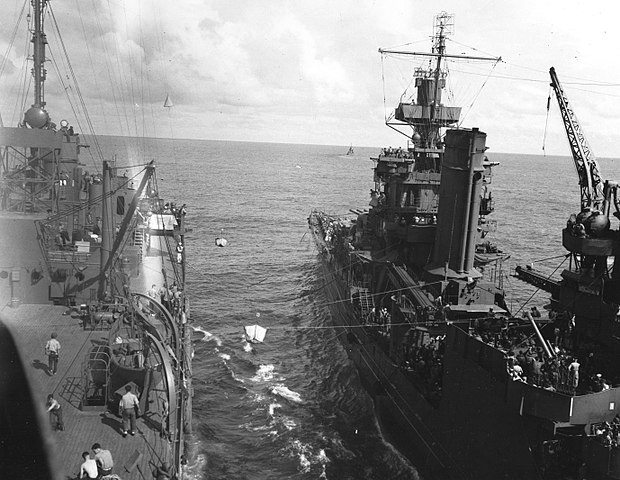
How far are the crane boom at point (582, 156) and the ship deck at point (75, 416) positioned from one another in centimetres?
1987

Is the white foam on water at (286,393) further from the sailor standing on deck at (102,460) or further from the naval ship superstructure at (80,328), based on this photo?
the sailor standing on deck at (102,460)

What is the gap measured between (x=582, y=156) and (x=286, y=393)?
1901 cm

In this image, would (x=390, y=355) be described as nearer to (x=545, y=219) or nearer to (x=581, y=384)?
(x=581, y=384)

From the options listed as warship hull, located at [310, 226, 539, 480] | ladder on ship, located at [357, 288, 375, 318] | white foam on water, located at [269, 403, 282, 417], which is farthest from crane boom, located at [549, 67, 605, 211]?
white foam on water, located at [269, 403, 282, 417]

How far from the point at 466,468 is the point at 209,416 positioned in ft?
43.5

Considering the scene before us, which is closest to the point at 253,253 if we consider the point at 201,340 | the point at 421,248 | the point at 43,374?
the point at 201,340

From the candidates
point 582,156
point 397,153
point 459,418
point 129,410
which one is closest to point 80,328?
point 129,410

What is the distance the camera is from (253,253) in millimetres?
65875

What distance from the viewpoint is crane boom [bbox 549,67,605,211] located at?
25891mm

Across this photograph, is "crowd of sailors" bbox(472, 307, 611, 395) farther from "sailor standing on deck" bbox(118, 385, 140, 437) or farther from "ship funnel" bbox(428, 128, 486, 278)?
"sailor standing on deck" bbox(118, 385, 140, 437)

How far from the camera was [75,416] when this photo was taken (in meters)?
18.7

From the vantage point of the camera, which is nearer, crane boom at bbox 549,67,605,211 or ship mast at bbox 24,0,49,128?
crane boom at bbox 549,67,605,211

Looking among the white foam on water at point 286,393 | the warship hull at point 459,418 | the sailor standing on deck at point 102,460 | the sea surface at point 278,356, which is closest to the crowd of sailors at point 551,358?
the warship hull at point 459,418

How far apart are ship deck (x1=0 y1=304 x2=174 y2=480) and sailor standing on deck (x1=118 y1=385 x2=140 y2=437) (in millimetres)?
318
